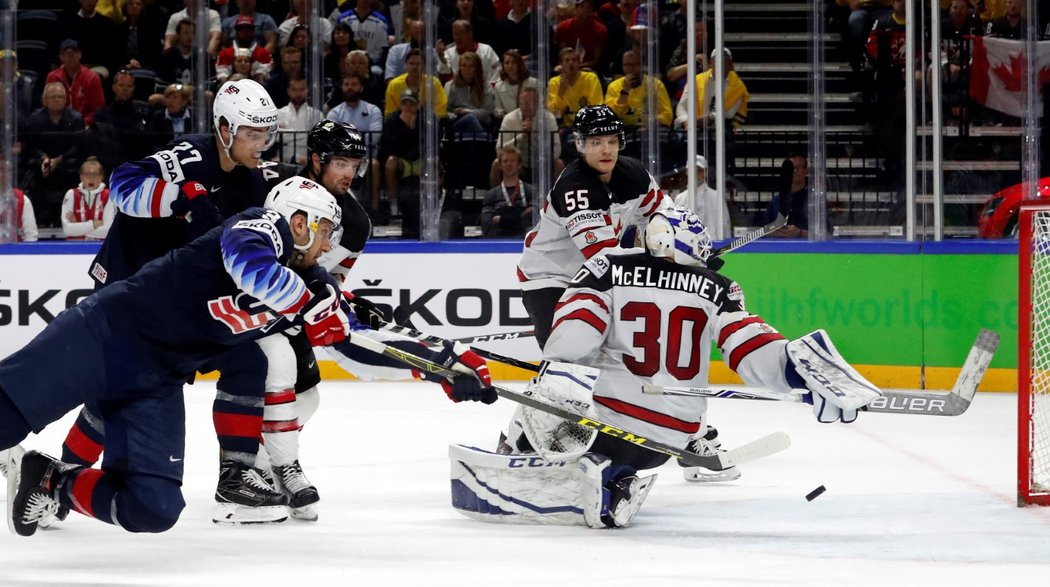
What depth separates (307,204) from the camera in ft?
11.3

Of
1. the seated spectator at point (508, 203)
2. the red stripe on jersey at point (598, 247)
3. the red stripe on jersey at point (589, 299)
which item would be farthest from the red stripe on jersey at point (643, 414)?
the seated spectator at point (508, 203)

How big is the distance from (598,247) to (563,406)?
0.92 m

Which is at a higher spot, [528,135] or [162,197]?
[528,135]

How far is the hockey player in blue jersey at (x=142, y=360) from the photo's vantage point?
3.21m

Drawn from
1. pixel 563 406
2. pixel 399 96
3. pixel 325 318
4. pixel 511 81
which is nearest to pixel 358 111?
pixel 399 96

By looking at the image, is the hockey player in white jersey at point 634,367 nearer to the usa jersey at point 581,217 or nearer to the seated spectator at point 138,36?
the usa jersey at point 581,217

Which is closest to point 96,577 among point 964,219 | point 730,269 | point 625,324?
point 625,324

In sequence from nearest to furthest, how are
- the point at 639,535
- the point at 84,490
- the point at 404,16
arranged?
the point at 84,490 → the point at 639,535 → the point at 404,16

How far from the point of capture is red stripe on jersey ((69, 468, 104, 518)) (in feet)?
10.7

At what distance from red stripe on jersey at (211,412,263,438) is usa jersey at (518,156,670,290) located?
1243 millimetres

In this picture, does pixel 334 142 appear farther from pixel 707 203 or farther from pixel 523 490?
pixel 707 203

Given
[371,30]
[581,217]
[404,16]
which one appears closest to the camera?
[581,217]

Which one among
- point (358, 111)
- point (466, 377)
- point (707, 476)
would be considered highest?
point (358, 111)

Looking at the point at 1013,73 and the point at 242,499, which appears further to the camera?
the point at 1013,73
